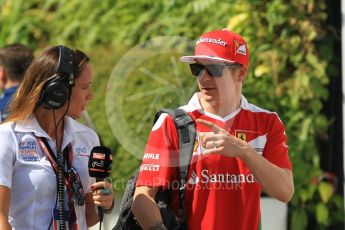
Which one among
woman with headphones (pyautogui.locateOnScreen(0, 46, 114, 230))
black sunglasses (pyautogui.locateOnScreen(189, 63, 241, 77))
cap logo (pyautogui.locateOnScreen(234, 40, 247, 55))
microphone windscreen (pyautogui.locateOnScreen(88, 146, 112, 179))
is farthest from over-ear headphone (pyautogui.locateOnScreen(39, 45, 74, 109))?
cap logo (pyautogui.locateOnScreen(234, 40, 247, 55))

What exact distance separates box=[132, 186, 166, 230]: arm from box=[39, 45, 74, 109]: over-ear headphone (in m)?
0.59

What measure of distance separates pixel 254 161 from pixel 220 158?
203mm

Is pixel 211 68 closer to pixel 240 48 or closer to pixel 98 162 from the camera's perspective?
pixel 240 48

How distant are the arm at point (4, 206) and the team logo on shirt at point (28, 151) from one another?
189 mm

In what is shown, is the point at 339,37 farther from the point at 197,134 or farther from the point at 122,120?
the point at 197,134

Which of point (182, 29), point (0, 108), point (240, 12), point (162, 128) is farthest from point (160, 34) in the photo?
point (162, 128)

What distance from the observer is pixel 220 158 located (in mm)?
4504

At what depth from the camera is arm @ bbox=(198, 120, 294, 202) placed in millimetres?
4293

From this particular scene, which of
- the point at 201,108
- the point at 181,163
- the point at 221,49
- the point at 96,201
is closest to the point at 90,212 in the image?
the point at 96,201

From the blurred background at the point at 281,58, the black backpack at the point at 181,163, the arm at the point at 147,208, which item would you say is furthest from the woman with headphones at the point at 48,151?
the blurred background at the point at 281,58

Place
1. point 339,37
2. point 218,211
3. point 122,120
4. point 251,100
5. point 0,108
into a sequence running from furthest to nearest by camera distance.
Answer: point 339,37, point 251,100, point 0,108, point 122,120, point 218,211

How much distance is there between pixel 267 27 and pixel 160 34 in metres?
0.98

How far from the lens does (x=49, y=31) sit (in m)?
8.77

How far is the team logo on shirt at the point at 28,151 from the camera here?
14.0 ft
